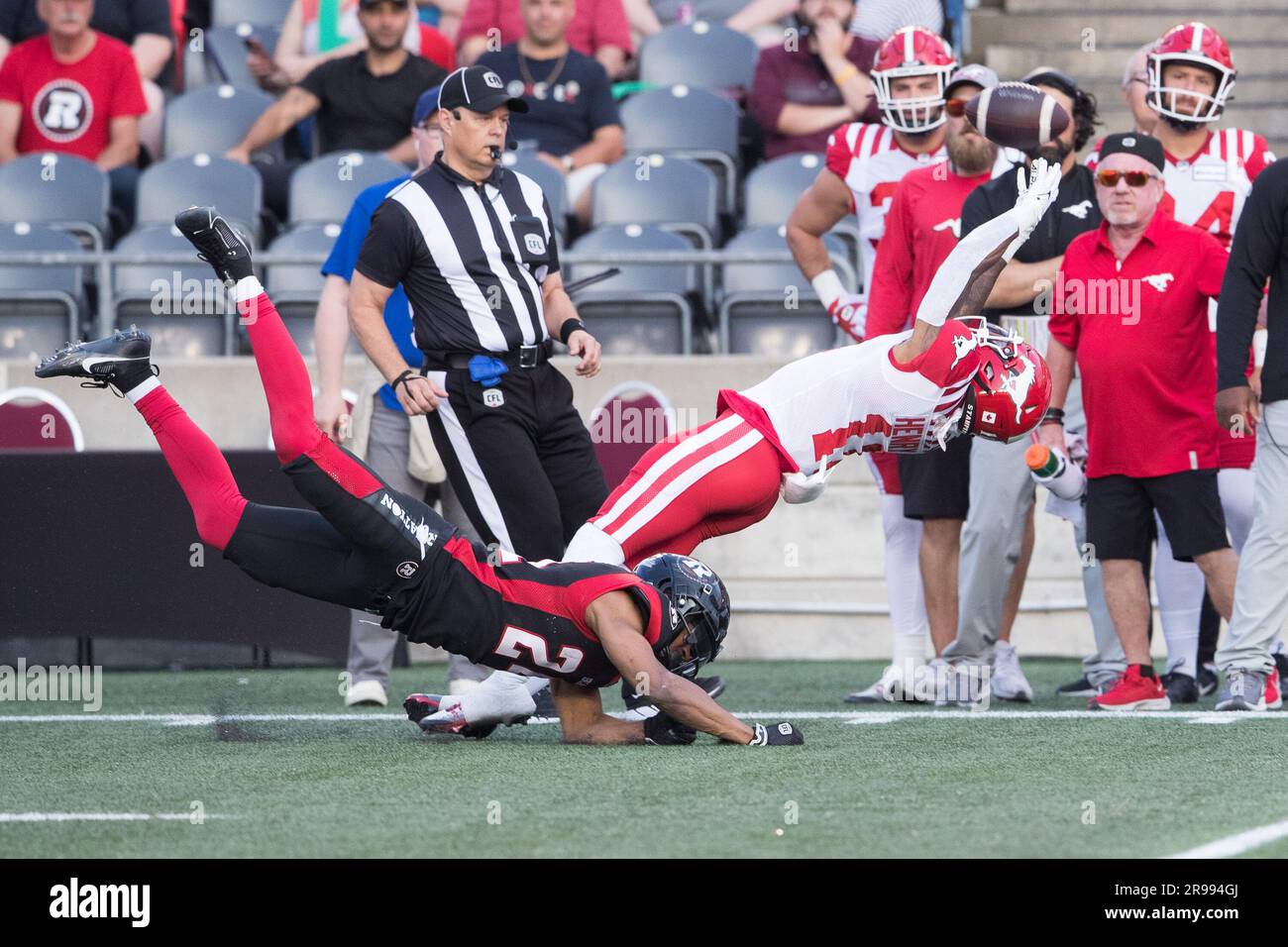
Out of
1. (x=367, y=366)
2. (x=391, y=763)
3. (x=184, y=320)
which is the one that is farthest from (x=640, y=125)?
(x=391, y=763)

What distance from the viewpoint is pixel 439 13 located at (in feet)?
39.4

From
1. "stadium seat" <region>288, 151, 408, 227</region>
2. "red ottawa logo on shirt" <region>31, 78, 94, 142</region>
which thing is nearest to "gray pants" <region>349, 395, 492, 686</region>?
"stadium seat" <region>288, 151, 408, 227</region>

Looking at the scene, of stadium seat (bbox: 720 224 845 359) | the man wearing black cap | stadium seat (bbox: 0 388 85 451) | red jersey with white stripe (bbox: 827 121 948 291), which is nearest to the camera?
the man wearing black cap

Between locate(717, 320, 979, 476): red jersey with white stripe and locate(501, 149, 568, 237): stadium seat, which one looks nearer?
locate(717, 320, 979, 476): red jersey with white stripe

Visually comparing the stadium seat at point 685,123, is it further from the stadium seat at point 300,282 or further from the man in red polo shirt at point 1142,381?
the man in red polo shirt at point 1142,381

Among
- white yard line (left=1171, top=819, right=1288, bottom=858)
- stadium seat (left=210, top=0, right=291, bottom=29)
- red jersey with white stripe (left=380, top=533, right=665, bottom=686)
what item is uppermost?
stadium seat (left=210, top=0, right=291, bottom=29)

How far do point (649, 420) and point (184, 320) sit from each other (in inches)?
94.8

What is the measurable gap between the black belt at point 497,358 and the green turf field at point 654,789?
1084 mm

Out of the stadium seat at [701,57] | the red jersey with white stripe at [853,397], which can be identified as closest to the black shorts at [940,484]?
the red jersey with white stripe at [853,397]

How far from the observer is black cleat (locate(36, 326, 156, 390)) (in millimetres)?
5359

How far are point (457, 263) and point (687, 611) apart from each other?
4.79 ft

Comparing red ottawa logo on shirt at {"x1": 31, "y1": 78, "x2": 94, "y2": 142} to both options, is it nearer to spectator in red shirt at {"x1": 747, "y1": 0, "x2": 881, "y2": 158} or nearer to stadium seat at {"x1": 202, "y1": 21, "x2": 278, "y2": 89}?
stadium seat at {"x1": 202, "y1": 21, "x2": 278, "y2": 89}

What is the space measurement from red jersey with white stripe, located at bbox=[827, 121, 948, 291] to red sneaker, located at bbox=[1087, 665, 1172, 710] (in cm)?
191

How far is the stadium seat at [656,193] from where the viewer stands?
33.1 ft
